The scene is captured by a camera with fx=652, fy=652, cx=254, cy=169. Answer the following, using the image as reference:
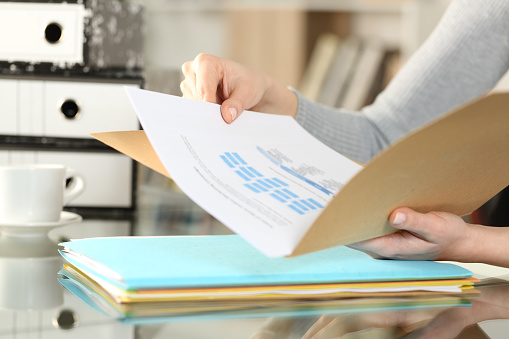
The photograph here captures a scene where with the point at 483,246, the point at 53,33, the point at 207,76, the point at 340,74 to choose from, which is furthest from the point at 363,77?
the point at 483,246

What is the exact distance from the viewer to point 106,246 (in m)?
0.51

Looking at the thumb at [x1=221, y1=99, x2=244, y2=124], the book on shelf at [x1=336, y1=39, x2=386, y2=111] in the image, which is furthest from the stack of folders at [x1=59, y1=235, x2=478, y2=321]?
the book on shelf at [x1=336, y1=39, x2=386, y2=111]

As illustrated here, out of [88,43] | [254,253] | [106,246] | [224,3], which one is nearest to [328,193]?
[254,253]

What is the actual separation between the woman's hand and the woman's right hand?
0.20 metres

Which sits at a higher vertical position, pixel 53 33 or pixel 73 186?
pixel 53 33

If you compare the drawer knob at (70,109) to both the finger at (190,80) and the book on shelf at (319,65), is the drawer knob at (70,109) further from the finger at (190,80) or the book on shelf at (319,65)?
the book on shelf at (319,65)

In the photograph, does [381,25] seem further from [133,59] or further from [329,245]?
[329,245]

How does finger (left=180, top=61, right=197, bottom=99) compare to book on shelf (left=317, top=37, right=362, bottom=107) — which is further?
book on shelf (left=317, top=37, right=362, bottom=107)

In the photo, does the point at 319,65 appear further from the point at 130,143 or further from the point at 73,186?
the point at 130,143

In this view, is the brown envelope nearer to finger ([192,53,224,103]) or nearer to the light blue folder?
the light blue folder

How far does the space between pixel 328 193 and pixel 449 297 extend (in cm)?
12

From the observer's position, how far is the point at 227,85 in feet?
2.52

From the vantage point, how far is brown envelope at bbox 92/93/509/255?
1.32 ft

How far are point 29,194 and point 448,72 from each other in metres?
0.76
